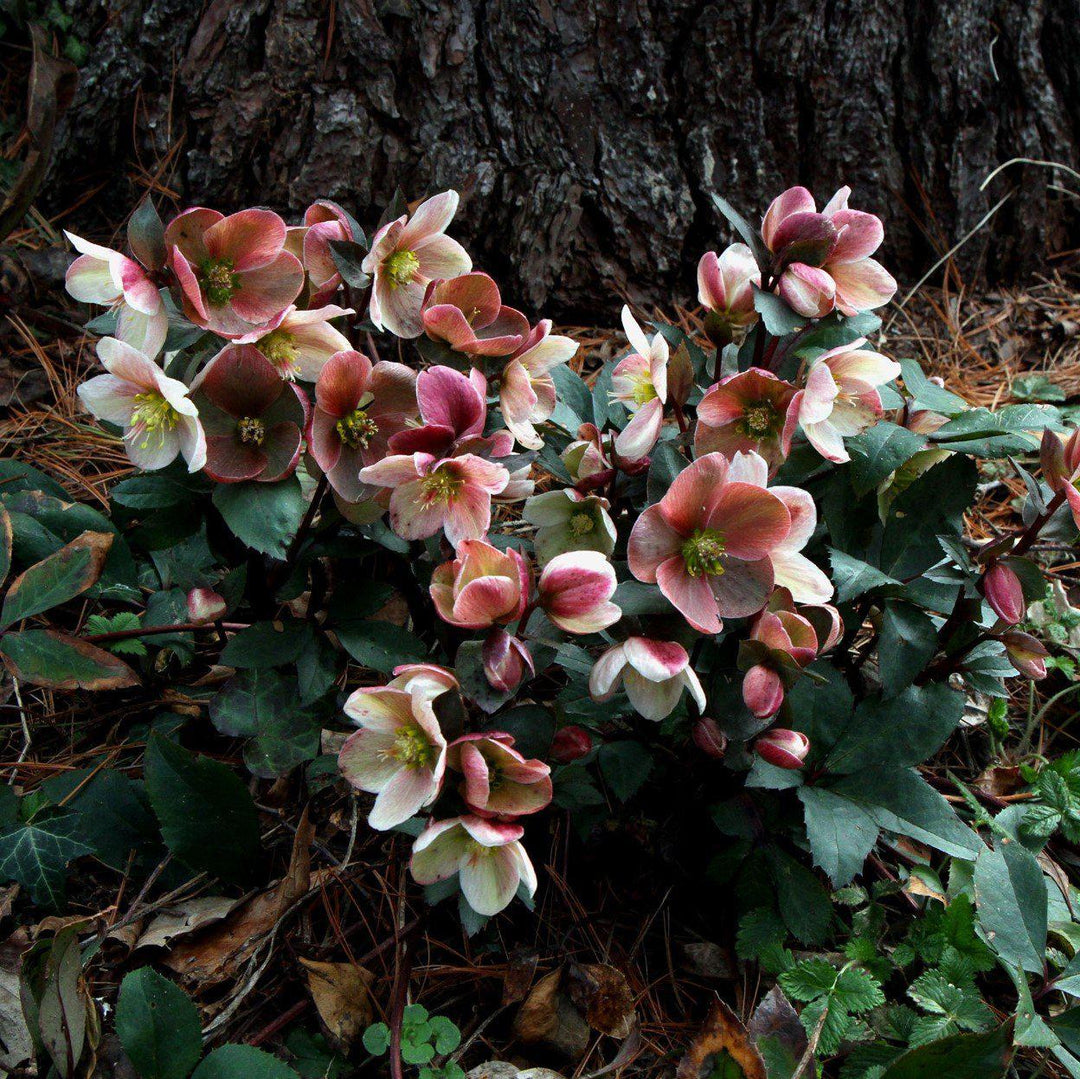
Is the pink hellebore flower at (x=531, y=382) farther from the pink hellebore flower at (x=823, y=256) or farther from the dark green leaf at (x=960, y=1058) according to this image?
the dark green leaf at (x=960, y=1058)

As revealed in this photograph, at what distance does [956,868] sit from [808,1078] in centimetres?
41

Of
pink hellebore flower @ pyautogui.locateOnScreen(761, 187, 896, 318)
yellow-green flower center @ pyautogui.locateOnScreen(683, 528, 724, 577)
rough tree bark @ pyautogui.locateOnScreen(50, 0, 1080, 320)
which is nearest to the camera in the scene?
yellow-green flower center @ pyautogui.locateOnScreen(683, 528, 724, 577)

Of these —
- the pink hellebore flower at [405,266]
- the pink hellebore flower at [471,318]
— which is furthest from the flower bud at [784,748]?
the pink hellebore flower at [405,266]

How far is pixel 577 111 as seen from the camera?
196cm

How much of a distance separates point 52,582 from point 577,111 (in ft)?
4.66

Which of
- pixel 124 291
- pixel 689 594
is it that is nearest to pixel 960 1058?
pixel 689 594

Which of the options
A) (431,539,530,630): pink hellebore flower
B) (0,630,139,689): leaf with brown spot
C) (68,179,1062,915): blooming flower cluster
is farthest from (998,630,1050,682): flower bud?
(0,630,139,689): leaf with brown spot

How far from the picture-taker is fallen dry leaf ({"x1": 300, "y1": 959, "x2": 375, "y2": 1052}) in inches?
43.9

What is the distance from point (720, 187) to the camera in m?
2.06

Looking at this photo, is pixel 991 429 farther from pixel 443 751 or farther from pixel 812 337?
pixel 443 751

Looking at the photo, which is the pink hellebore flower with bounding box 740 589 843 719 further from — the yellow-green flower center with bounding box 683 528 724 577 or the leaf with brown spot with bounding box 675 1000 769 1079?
the leaf with brown spot with bounding box 675 1000 769 1079

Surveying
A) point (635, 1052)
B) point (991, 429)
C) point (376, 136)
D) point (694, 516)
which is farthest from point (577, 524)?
point (376, 136)

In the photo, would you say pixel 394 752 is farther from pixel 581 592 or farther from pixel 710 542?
pixel 710 542

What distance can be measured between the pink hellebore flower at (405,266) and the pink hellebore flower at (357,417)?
0.09m
